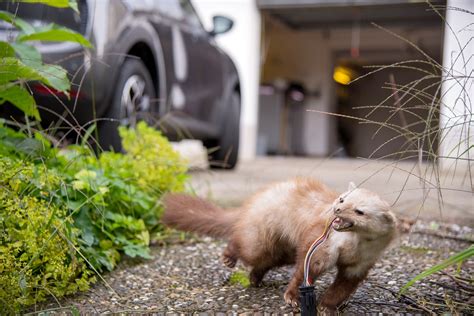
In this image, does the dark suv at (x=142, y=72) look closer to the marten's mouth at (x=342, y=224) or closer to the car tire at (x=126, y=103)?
the car tire at (x=126, y=103)

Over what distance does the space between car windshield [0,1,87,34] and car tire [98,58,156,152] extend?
48cm

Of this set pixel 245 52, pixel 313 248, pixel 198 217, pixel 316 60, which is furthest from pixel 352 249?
pixel 316 60

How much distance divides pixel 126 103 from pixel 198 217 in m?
1.55

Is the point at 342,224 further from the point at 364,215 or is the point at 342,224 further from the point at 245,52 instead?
the point at 245,52

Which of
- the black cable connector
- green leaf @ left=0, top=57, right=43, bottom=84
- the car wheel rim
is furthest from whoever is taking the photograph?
the car wheel rim

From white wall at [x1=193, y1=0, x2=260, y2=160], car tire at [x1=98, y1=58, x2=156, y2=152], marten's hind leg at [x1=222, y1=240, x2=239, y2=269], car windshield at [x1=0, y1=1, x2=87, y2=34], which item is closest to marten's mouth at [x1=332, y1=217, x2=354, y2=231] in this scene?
marten's hind leg at [x1=222, y1=240, x2=239, y2=269]

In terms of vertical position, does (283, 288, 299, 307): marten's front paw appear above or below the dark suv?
below

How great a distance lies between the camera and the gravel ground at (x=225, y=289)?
1986 millimetres

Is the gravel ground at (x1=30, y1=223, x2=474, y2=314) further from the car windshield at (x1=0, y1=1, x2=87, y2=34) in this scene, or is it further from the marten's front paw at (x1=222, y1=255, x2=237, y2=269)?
the car windshield at (x1=0, y1=1, x2=87, y2=34)

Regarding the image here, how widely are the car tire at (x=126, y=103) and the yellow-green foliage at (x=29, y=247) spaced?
1324 mm

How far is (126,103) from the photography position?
3.84 meters

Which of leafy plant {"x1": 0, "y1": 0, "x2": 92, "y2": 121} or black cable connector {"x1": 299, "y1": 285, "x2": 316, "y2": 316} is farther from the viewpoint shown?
leafy plant {"x1": 0, "y1": 0, "x2": 92, "y2": 121}

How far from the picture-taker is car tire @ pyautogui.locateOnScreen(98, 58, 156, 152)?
3.56 metres

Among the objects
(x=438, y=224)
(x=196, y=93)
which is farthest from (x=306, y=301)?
(x=196, y=93)
